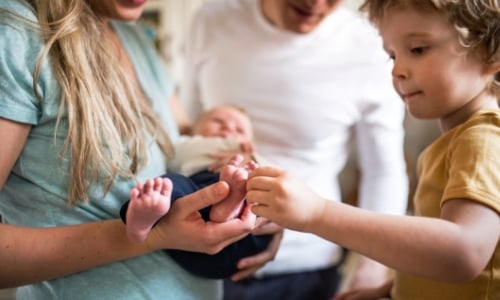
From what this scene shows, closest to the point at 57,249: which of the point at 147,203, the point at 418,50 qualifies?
the point at 147,203

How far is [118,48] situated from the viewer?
1058 millimetres

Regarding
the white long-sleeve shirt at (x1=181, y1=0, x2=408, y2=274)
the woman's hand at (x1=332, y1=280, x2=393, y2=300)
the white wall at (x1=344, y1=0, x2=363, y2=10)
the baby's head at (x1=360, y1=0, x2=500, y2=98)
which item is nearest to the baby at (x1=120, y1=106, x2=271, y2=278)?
the white long-sleeve shirt at (x1=181, y1=0, x2=408, y2=274)

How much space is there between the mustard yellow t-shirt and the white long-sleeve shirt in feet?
1.37

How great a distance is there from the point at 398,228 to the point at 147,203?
0.35m

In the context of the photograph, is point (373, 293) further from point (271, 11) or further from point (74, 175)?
point (271, 11)

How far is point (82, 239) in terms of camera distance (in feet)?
2.77

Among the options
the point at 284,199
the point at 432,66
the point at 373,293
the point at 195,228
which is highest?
the point at 432,66

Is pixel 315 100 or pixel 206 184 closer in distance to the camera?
pixel 206 184

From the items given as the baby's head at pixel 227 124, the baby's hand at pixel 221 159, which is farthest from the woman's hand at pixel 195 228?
the baby's head at pixel 227 124

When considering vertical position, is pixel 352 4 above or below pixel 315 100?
above

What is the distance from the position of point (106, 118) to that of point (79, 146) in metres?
0.07

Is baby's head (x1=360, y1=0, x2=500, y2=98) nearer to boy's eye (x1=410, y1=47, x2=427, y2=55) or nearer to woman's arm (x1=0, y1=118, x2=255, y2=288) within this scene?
boy's eye (x1=410, y1=47, x2=427, y2=55)

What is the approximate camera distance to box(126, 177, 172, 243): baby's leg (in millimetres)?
727

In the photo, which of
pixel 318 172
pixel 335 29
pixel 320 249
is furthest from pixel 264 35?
pixel 320 249
